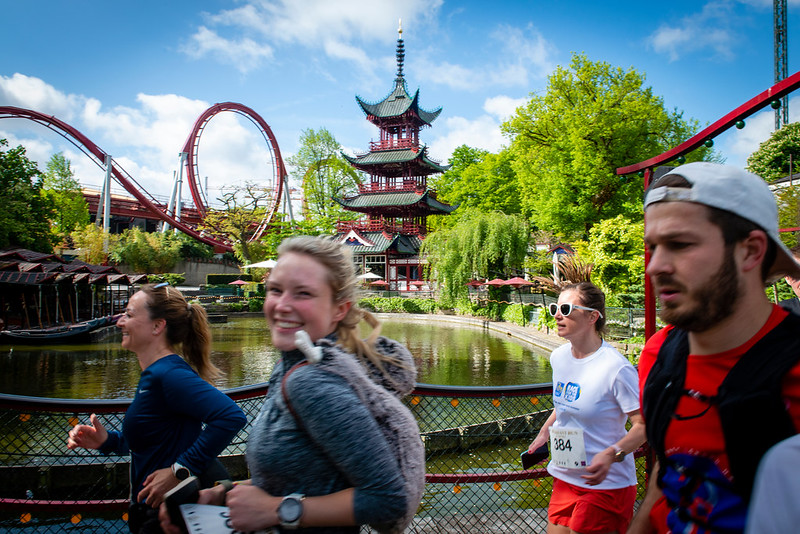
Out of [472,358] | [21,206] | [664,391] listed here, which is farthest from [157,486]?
[21,206]

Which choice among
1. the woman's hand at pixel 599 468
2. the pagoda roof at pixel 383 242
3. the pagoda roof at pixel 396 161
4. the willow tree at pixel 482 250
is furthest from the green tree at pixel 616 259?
the pagoda roof at pixel 396 161

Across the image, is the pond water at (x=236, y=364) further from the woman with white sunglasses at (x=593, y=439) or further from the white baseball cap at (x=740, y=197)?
the white baseball cap at (x=740, y=197)

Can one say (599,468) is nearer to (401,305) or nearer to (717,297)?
(717,297)

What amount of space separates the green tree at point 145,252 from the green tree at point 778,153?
4058 cm

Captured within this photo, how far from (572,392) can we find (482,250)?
829 inches

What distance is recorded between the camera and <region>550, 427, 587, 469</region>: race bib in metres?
2.11

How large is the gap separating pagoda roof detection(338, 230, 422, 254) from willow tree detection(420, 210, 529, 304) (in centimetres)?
1174

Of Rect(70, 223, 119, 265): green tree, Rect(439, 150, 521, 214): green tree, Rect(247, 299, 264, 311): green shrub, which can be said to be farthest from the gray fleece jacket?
Rect(70, 223, 119, 265): green tree

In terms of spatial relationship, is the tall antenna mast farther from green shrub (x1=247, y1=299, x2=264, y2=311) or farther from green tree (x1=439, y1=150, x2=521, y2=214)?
green shrub (x1=247, y1=299, x2=264, y2=311)

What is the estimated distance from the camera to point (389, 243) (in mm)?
35844

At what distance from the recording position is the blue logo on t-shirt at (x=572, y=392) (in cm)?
222

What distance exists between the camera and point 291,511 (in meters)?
1.05

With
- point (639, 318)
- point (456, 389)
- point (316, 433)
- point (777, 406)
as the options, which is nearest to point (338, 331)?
point (316, 433)

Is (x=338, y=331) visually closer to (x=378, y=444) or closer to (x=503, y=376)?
(x=378, y=444)
